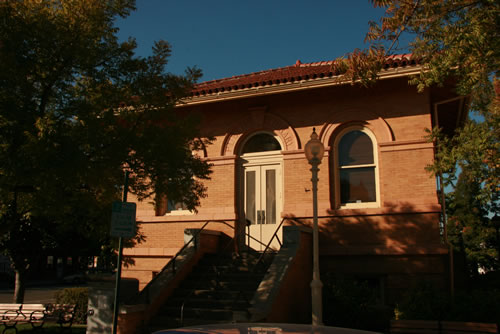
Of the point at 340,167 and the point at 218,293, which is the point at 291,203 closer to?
the point at 340,167

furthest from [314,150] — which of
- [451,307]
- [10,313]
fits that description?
[10,313]

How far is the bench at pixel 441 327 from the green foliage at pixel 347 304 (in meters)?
1.66

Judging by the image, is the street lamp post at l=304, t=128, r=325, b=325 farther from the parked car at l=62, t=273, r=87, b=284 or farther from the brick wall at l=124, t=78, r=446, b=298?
the parked car at l=62, t=273, r=87, b=284

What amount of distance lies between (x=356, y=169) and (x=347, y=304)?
4.25 metres

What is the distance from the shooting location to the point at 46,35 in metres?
8.11

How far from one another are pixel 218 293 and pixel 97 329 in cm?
276

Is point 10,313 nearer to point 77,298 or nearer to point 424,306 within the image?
point 77,298

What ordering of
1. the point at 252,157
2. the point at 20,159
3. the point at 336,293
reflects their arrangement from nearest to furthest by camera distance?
the point at 20,159, the point at 336,293, the point at 252,157

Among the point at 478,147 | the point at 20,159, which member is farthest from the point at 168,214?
the point at 478,147

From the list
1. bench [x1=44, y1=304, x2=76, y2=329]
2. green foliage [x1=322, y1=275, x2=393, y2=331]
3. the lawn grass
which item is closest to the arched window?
green foliage [x1=322, y1=275, x2=393, y2=331]

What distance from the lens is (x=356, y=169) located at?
1317cm

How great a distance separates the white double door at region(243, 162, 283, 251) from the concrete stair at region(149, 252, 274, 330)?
1174mm

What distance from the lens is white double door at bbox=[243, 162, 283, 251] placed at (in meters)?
13.7

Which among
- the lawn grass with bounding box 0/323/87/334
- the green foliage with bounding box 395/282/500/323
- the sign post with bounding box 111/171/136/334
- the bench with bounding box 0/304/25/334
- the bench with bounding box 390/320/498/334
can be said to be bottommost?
the lawn grass with bounding box 0/323/87/334
